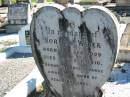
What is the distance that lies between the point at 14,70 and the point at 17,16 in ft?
15.7

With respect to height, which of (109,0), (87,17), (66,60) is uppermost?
(87,17)

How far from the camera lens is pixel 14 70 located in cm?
791

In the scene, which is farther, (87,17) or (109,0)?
(109,0)

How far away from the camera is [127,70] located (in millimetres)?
7613

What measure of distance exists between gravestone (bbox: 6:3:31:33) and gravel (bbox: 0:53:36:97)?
3237mm

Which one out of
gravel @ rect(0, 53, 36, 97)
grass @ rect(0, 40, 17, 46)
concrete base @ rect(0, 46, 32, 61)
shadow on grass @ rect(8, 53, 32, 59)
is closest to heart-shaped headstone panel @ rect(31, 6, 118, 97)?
gravel @ rect(0, 53, 36, 97)

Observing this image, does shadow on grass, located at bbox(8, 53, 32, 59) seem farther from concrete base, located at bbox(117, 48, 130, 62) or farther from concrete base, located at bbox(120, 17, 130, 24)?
concrete base, located at bbox(120, 17, 130, 24)

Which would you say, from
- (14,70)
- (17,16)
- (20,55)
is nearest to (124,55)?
(14,70)

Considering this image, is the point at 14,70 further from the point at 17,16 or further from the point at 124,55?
the point at 17,16

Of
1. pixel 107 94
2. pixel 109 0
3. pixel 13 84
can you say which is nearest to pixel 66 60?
pixel 107 94

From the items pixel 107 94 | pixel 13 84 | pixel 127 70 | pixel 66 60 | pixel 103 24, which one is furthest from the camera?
pixel 127 70

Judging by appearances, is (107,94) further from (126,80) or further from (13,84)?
(13,84)

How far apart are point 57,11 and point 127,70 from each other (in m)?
2.88

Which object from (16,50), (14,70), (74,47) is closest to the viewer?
(74,47)
